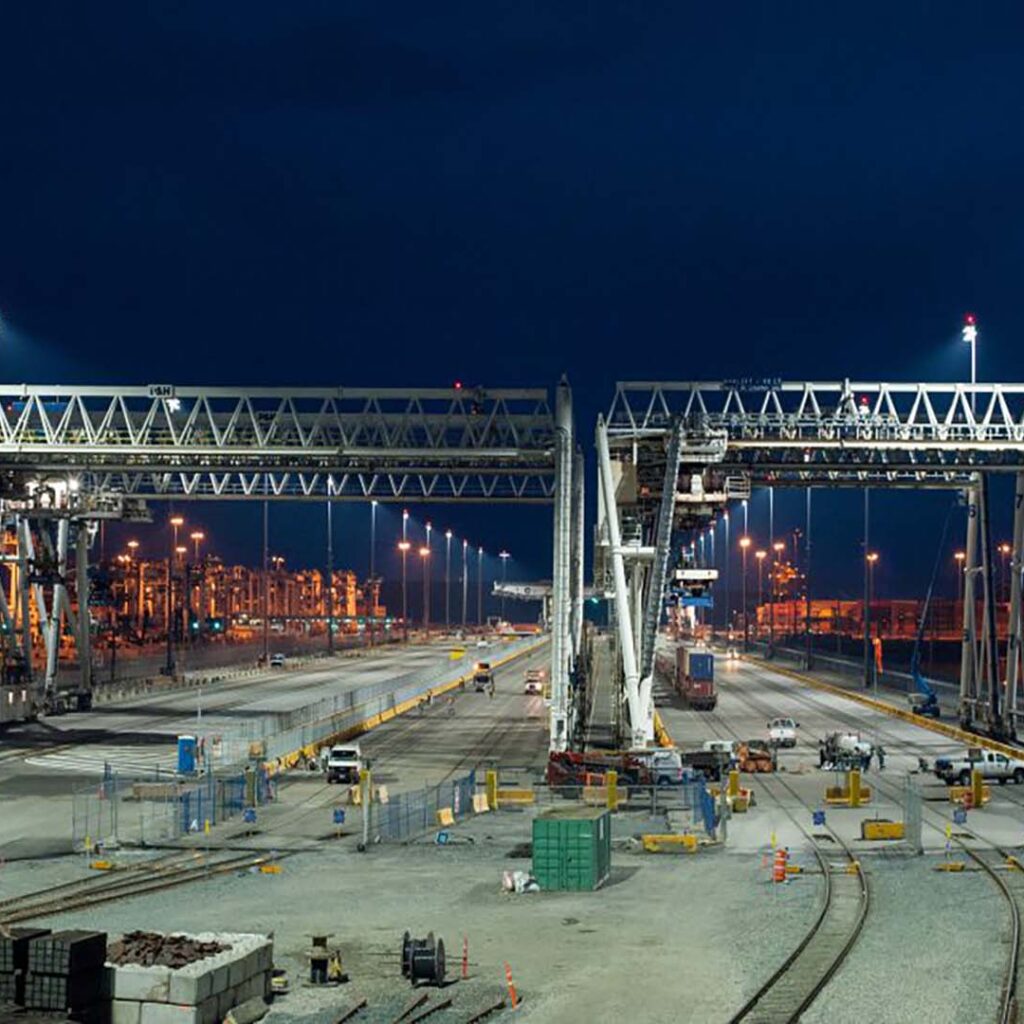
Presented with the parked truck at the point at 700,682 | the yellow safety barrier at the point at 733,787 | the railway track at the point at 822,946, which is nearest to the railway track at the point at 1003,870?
the railway track at the point at 822,946

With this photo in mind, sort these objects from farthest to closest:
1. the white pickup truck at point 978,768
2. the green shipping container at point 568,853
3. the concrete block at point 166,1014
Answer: the white pickup truck at point 978,768
the green shipping container at point 568,853
the concrete block at point 166,1014

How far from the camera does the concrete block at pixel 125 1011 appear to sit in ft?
66.7

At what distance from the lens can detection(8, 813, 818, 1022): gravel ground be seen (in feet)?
75.3

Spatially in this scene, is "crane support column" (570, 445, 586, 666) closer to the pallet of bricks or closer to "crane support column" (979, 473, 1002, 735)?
"crane support column" (979, 473, 1002, 735)

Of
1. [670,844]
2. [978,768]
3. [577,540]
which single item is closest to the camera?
[670,844]

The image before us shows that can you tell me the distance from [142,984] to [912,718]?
67.1m

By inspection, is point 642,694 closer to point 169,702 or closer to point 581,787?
point 581,787

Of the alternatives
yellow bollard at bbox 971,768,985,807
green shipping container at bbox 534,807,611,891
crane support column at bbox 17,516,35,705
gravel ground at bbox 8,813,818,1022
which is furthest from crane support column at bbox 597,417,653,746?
crane support column at bbox 17,516,35,705

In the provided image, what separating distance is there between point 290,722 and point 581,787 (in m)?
23.4

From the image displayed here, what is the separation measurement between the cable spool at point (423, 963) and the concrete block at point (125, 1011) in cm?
489

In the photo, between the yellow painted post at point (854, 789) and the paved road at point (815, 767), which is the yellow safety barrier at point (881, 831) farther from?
the yellow painted post at point (854, 789)

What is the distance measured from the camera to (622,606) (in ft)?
189

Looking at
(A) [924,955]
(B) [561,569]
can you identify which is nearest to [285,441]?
(B) [561,569]

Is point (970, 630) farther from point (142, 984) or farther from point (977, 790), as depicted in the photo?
point (142, 984)
